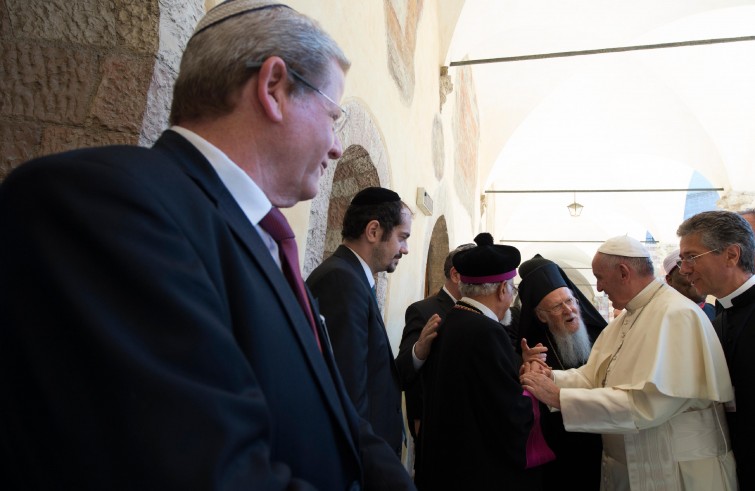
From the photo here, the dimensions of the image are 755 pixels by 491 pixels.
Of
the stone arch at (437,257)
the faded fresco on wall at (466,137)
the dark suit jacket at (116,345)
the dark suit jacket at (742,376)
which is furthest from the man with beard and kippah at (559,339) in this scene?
the faded fresco on wall at (466,137)

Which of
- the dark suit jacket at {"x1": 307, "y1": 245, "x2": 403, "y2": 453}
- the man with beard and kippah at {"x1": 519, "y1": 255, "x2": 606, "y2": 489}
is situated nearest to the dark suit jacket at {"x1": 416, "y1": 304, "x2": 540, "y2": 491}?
the dark suit jacket at {"x1": 307, "y1": 245, "x2": 403, "y2": 453}

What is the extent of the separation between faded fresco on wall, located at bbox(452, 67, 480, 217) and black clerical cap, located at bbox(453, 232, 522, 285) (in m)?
5.13

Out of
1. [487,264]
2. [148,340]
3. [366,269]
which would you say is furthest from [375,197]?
[148,340]

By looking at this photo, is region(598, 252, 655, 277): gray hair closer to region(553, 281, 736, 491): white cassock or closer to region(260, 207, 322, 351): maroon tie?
region(553, 281, 736, 491): white cassock

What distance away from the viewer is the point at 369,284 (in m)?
2.24

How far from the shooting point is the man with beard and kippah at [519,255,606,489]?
9.44ft

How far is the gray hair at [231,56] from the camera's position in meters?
0.90

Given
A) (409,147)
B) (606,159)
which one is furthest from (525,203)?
(409,147)

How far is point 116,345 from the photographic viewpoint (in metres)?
0.53

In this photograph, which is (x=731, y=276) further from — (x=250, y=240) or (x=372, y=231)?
(x=250, y=240)

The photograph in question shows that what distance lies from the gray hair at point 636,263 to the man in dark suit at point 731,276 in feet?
0.53

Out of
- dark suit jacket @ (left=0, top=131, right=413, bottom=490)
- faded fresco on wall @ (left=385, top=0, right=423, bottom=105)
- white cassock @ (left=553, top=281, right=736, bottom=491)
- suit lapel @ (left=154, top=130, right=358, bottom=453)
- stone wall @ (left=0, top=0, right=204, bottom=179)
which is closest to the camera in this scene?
dark suit jacket @ (left=0, top=131, right=413, bottom=490)

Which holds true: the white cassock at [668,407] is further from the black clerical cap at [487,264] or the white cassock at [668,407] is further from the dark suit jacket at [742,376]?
the black clerical cap at [487,264]

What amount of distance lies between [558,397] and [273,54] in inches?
82.7
